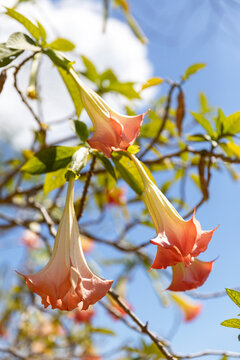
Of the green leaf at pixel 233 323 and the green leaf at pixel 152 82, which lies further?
the green leaf at pixel 152 82

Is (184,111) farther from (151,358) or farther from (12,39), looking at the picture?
(151,358)

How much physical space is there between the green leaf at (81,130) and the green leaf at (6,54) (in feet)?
0.57

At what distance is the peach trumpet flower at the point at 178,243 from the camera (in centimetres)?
53

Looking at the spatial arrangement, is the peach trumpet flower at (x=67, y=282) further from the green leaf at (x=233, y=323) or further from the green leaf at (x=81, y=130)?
the green leaf at (x=81, y=130)

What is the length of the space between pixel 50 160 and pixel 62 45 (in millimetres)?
258

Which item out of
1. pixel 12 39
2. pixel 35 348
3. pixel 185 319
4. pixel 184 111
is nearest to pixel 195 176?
pixel 184 111

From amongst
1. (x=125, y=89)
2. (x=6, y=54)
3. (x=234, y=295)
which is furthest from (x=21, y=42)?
(x=234, y=295)

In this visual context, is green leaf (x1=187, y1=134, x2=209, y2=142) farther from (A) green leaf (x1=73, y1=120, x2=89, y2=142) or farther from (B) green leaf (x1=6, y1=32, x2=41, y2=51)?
(B) green leaf (x1=6, y1=32, x2=41, y2=51)

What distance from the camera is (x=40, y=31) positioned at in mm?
802

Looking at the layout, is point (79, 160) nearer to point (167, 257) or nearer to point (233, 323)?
point (167, 257)

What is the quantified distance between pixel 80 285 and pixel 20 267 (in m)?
2.02

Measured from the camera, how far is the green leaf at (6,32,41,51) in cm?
70

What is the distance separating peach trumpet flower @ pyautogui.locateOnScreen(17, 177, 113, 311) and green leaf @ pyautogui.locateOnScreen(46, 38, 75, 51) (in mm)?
450

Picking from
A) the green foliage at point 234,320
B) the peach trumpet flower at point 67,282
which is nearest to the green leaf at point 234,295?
the green foliage at point 234,320
